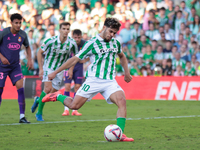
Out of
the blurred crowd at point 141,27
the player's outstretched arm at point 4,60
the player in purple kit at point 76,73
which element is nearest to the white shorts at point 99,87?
the player's outstretched arm at point 4,60

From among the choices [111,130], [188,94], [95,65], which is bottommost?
[188,94]

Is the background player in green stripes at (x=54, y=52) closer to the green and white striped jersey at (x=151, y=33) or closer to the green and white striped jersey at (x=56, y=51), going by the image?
the green and white striped jersey at (x=56, y=51)

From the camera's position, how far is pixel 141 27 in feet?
56.5

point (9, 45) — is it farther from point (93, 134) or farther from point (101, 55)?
point (93, 134)

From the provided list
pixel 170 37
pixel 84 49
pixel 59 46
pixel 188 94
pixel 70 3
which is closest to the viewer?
pixel 84 49


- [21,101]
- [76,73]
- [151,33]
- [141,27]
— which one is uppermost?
[141,27]

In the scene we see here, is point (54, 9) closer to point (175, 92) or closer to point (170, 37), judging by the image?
point (170, 37)

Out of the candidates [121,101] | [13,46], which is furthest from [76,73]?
[121,101]

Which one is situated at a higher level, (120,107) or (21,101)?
(120,107)

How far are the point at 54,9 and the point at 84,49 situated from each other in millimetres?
14464

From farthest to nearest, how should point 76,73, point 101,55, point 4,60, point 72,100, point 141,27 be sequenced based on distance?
point 141,27, point 76,73, point 4,60, point 72,100, point 101,55

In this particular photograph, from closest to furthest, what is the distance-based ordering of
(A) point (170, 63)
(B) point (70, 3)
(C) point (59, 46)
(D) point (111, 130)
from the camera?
(D) point (111, 130) → (C) point (59, 46) → (A) point (170, 63) → (B) point (70, 3)

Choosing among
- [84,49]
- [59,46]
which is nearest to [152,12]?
[59,46]

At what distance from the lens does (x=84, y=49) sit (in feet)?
19.5
